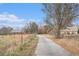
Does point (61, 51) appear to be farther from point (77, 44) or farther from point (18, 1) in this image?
point (18, 1)

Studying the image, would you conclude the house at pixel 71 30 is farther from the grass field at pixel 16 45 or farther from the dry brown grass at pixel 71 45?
the grass field at pixel 16 45

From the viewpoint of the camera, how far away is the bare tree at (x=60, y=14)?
4.85 ft

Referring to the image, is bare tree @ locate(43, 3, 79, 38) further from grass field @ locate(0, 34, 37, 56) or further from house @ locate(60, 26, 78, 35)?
grass field @ locate(0, 34, 37, 56)

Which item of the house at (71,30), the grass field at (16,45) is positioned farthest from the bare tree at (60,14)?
the grass field at (16,45)

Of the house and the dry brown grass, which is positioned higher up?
the house

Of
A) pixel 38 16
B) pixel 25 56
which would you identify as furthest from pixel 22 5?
pixel 25 56

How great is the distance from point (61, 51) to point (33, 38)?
23 cm

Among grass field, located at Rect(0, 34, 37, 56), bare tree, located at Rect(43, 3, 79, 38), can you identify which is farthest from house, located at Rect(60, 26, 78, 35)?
grass field, located at Rect(0, 34, 37, 56)

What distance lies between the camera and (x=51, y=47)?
1476 millimetres

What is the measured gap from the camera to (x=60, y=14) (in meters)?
1.50

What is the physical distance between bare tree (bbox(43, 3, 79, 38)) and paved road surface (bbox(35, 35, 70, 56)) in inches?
3.4

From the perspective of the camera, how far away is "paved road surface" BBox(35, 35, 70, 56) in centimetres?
145

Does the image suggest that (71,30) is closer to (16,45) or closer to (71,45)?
(71,45)

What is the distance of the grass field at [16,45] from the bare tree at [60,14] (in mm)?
194
